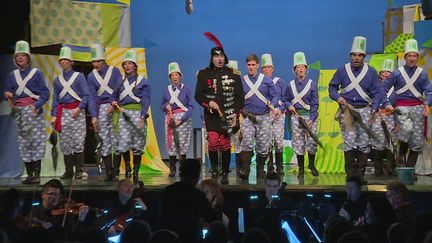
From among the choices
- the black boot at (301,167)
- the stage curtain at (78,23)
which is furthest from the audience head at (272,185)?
the stage curtain at (78,23)

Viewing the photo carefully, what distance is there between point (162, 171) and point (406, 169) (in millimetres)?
4520

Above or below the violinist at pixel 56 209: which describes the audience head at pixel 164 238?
above

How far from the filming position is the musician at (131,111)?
877 centimetres

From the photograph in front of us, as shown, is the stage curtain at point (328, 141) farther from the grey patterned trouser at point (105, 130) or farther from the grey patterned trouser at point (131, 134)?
the grey patterned trouser at point (105, 130)

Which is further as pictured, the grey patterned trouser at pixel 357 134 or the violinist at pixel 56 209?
the grey patterned trouser at pixel 357 134

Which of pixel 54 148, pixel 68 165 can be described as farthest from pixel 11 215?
pixel 54 148

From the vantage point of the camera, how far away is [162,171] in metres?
11.2

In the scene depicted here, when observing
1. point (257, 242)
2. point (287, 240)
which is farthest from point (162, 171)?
point (257, 242)

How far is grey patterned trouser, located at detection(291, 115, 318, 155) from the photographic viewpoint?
9445 mm

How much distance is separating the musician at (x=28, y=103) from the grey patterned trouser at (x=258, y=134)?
2614 millimetres

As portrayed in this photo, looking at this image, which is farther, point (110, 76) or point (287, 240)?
point (110, 76)

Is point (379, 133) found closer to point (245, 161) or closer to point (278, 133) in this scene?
point (278, 133)

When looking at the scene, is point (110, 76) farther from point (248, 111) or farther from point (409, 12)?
point (409, 12)

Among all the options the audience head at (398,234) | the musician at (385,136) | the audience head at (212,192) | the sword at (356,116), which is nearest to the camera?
the audience head at (398,234)
